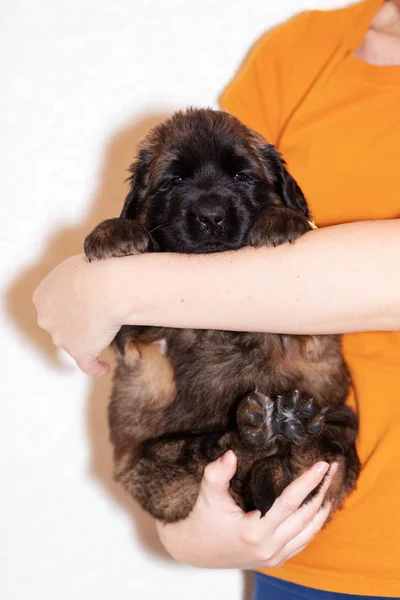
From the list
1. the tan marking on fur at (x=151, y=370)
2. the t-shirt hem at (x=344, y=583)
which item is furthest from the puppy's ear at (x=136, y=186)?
the t-shirt hem at (x=344, y=583)

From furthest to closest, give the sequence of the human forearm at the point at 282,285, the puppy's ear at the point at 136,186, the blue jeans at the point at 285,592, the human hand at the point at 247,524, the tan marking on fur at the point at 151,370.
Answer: the puppy's ear at the point at 136,186 → the tan marking on fur at the point at 151,370 → the blue jeans at the point at 285,592 → the human hand at the point at 247,524 → the human forearm at the point at 282,285

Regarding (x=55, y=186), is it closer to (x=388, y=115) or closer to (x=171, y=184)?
(x=171, y=184)

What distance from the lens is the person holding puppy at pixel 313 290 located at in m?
1.24

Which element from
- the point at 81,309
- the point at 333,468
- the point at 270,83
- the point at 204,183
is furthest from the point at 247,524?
the point at 270,83

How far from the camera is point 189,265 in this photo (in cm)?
131

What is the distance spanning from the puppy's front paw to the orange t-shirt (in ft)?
1.53

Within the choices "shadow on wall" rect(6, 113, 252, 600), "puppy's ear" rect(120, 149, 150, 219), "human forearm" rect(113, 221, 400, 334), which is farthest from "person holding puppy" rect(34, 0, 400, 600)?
"shadow on wall" rect(6, 113, 252, 600)

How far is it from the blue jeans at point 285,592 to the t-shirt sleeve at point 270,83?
3.47ft

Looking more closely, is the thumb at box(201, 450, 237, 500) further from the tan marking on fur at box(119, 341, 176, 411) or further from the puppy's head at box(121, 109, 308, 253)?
the puppy's head at box(121, 109, 308, 253)

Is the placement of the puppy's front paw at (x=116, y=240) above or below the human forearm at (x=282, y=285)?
above

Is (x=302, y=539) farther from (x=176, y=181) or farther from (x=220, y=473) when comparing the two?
(x=176, y=181)

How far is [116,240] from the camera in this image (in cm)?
141

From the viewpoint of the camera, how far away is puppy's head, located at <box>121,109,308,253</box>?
4.79ft

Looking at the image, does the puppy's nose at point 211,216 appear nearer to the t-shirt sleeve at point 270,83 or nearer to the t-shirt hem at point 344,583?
the t-shirt sleeve at point 270,83
